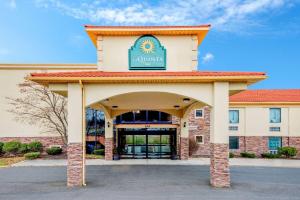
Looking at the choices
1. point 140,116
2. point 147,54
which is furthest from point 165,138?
point 147,54

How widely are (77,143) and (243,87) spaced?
A: 8.92m

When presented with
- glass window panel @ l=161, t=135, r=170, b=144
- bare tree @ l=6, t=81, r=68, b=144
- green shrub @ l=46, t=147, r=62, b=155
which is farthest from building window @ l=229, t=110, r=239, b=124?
green shrub @ l=46, t=147, r=62, b=155

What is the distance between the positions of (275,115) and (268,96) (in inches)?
96.0

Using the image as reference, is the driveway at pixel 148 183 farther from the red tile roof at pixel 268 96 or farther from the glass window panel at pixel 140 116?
the red tile roof at pixel 268 96

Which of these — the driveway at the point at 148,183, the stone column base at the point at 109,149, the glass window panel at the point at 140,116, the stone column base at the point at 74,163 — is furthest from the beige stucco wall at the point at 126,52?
the glass window panel at the point at 140,116

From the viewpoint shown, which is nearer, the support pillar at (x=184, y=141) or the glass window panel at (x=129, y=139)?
the support pillar at (x=184, y=141)

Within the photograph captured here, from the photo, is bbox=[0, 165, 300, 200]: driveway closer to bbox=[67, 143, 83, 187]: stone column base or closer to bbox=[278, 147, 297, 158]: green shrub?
bbox=[67, 143, 83, 187]: stone column base

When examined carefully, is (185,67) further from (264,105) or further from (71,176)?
(264,105)

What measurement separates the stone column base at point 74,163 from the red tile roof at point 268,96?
62.0ft

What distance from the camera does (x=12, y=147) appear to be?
24.2 metres

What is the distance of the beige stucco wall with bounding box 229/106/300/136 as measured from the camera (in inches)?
1009

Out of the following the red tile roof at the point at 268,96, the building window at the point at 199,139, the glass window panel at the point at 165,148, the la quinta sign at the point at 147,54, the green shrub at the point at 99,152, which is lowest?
the green shrub at the point at 99,152

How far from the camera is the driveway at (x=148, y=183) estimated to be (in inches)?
443

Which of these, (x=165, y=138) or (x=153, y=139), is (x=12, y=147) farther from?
(x=165, y=138)
